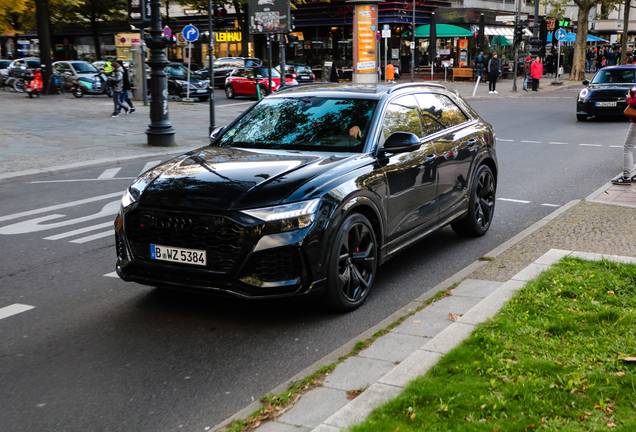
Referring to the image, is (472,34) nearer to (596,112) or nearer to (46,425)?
(596,112)

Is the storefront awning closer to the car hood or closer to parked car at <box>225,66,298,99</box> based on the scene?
parked car at <box>225,66,298,99</box>

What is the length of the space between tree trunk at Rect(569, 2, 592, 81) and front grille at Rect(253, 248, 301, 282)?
140ft

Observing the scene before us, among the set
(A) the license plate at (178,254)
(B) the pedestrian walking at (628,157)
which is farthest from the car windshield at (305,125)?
(B) the pedestrian walking at (628,157)

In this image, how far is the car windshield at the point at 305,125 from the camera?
5707 mm

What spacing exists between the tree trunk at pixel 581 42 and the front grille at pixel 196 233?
42827 millimetres

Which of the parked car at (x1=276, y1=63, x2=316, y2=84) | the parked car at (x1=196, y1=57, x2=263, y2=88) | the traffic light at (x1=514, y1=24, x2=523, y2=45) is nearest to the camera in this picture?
the traffic light at (x1=514, y1=24, x2=523, y2=45)

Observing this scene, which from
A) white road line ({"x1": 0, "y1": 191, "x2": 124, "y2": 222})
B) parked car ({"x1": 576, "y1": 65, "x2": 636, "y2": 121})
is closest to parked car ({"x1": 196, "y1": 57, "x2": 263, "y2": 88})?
parked car ({"x1": 576, "y1": 65, "x2": 636, "y2": 121})

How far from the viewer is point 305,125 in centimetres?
591

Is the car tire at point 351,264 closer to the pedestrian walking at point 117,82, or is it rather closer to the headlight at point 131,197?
the headlight at point 131,197

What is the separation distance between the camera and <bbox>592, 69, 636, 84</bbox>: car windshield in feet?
69.1

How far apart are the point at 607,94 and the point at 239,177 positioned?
59.2 ft

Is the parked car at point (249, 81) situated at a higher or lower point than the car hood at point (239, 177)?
higher

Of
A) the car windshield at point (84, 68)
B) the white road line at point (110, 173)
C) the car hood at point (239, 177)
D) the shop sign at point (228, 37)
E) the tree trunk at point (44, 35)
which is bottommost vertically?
the white road line at point (110, 173)

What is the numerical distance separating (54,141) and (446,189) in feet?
40.3
